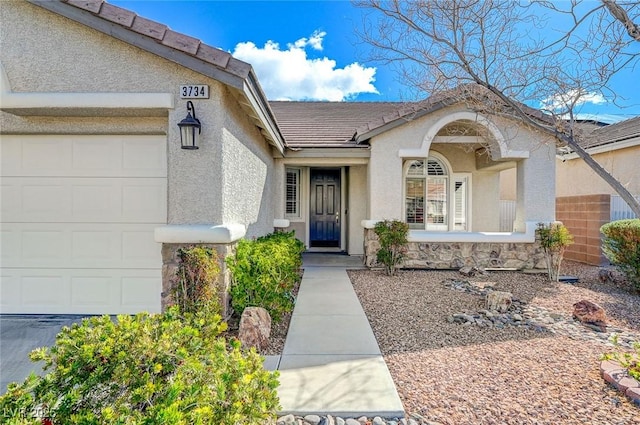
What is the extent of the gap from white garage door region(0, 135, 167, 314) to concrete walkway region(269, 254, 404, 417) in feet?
8.90

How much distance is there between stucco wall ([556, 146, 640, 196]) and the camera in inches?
476

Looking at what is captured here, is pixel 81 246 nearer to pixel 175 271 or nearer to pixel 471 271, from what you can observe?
pixel 175 271

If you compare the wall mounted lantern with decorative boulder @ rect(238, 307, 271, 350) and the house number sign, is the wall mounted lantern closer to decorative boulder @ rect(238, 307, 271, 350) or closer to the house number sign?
the house number sign

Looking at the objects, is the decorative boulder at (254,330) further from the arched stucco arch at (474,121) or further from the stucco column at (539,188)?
the stucco column at (539,188)

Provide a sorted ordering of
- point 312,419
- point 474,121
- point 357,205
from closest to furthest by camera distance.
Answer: point 312,419 < point 474,121 < point 357,205

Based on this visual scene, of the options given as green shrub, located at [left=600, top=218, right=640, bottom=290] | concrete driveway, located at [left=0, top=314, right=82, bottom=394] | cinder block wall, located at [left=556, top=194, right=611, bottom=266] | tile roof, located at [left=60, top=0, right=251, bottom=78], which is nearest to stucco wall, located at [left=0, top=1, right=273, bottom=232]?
tile roof, located at [left=60, top=0, right=251, bottom=78]

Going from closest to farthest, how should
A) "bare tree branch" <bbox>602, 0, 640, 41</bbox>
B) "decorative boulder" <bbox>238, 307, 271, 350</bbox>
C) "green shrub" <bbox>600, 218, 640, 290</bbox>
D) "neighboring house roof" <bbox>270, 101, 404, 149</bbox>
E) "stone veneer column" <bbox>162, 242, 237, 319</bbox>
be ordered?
"bare tree branch" <bbox>602, 0, 640, 41</bbox> < "decorative boulder" <bbox>238, 307, 271, 350</bbox> < "stone veneer column" <bbox>162, 242, 237, 319</bbox> < "green shrub" <bbox>600, 218, 640, 290</bbox> < "neighboring house roof" <bbox>270, 101, 404, 149</bbox>

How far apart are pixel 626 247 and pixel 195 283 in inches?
377

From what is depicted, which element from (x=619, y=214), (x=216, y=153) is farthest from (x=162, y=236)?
(x=619, y=214)

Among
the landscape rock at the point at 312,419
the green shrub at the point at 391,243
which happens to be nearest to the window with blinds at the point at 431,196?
the green shrub at the point at 391,243

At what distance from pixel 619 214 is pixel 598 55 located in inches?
316

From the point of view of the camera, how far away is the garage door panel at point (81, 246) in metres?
5.47

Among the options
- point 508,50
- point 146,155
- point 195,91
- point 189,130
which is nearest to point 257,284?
point 189,130

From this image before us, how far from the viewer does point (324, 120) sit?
13.6m
